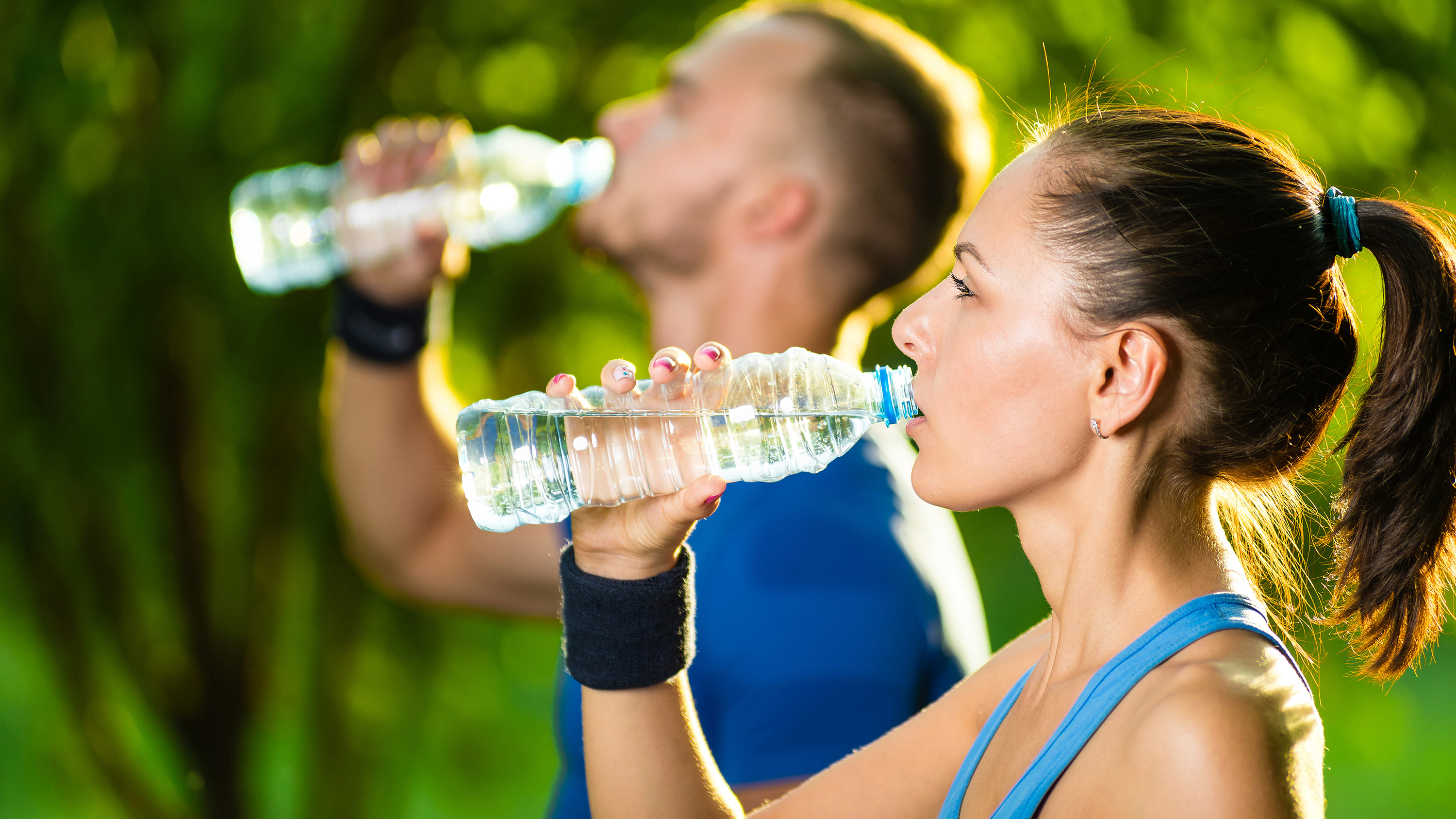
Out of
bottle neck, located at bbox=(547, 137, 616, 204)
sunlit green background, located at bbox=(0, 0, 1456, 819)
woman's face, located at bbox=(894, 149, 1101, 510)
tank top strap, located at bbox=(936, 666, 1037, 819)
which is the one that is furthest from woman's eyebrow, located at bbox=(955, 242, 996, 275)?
sunlit green background, located at bbox=(0, 0, 1456, 819)

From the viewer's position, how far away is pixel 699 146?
230 cm

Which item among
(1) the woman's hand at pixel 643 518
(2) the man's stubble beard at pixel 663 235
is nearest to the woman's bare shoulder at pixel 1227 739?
(1) the woman's hand at pixel 643 518

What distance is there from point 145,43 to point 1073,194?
9.35 ft

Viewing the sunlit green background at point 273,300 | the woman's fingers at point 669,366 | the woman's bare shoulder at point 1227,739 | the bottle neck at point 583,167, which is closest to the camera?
the woman's bare shoulder at point 1227,739

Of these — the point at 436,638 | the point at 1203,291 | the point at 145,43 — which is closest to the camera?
the point at 1203,291

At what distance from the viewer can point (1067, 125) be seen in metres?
1.39

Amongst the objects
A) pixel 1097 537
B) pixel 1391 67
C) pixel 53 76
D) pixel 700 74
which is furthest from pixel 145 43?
pixel 1391 67

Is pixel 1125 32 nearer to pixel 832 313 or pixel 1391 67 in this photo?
pixel 1391 67

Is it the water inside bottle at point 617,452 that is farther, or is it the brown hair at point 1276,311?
the water inside bottle at point 617,452

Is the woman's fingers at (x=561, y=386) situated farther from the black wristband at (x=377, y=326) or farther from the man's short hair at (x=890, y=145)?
the black wristband at (x=377, y=326)

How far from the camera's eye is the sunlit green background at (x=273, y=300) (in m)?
2.98

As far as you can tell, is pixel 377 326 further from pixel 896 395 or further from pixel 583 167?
pixel 896 395

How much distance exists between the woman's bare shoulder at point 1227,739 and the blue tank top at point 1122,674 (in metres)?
0.03

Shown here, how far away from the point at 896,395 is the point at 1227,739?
0.55 metres
